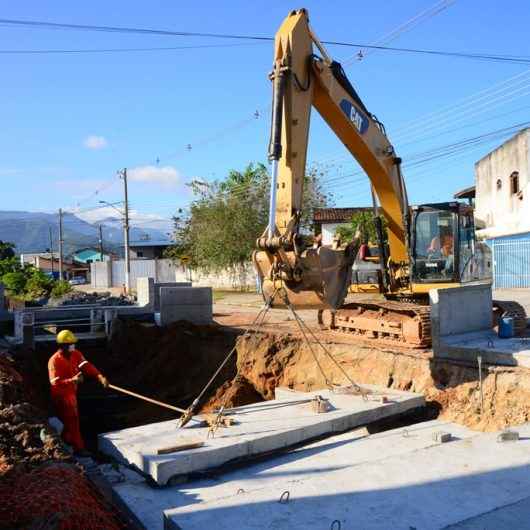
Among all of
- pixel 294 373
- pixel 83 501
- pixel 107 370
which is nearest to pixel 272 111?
pixel 83 501

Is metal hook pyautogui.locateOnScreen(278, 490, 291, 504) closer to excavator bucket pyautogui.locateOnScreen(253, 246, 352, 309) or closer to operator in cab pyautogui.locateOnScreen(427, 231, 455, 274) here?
excavator bucket pyautogui.locateOnScreen(253, 246, 352, 309)

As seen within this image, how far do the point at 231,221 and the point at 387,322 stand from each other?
79.7 feet

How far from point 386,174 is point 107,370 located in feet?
29.2

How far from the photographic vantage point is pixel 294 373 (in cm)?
1249

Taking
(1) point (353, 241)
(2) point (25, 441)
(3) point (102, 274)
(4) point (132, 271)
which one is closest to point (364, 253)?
(1) point (353, 241)

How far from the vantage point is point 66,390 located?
8.77 metres

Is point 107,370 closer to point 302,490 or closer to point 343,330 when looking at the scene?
point 343,330

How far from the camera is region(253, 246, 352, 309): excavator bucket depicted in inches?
303

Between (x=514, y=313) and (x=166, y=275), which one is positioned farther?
(x=166, y=275)

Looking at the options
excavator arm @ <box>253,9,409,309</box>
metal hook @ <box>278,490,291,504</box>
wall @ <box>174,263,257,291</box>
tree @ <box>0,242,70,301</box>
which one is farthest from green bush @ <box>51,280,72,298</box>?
metal hook @ <box>278,490,291,504</box>

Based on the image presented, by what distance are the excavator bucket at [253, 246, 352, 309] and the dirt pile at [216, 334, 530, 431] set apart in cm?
270

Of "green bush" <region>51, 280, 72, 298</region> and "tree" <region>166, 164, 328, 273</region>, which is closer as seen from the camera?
"green bush" <region>51, 280, 72, 298</region>

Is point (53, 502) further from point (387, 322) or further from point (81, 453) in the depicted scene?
point (387, 322)

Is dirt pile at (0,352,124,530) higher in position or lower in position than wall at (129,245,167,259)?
lower
